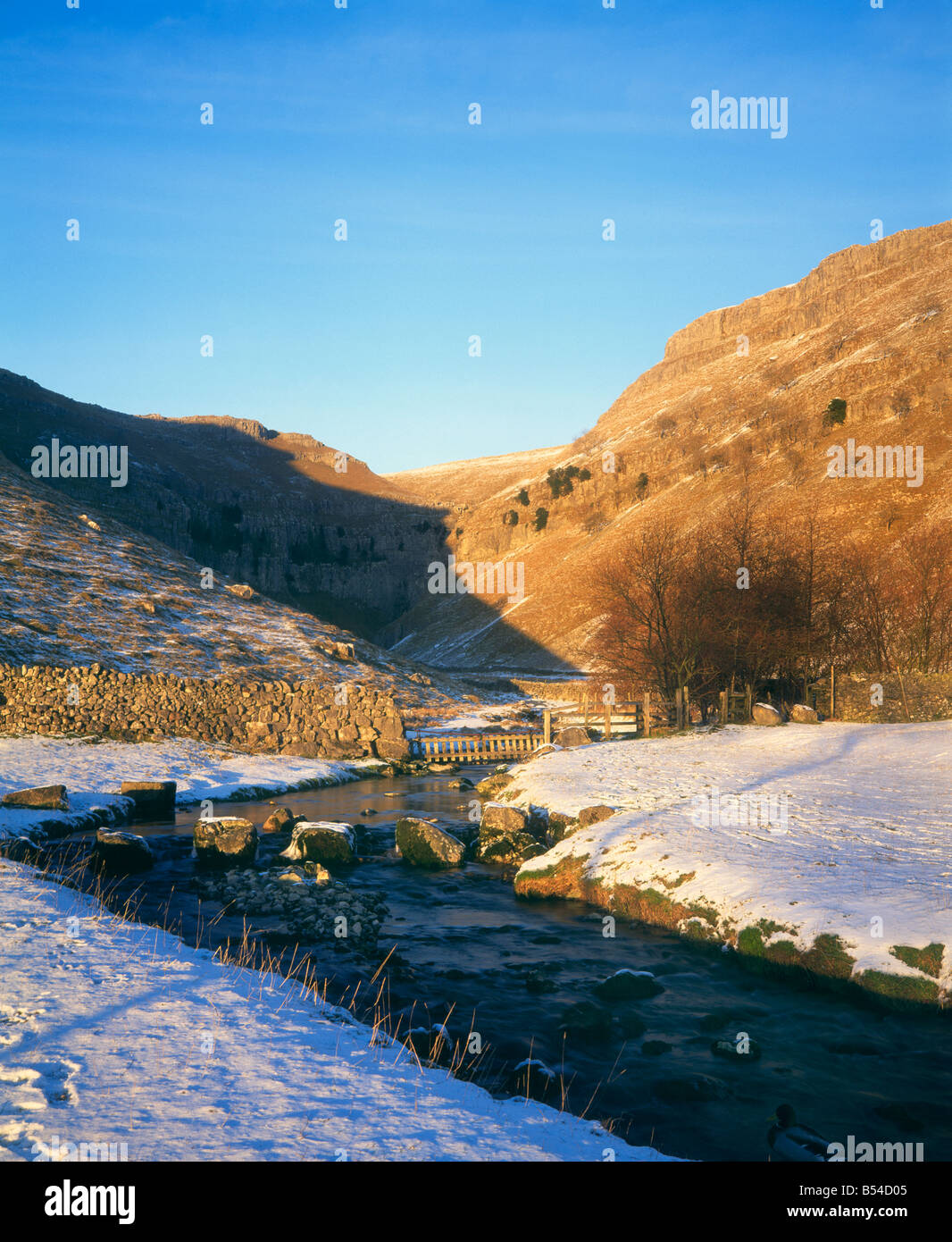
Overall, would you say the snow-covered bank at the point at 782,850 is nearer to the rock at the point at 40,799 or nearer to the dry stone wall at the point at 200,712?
the rock at the point at 40,799

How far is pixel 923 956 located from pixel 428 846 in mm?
10702

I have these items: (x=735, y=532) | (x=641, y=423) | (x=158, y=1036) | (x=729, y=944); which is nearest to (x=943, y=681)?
(x=735, y=532)

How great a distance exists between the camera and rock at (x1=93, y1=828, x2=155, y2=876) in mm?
17062

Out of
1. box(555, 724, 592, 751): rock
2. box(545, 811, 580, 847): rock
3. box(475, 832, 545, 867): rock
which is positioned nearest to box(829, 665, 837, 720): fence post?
box(555, 724, 592, 751): rock

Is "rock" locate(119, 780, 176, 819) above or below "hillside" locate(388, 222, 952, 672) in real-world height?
below

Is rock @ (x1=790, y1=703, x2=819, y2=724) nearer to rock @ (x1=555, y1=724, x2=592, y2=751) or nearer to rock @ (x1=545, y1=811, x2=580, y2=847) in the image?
rock @ (x1=555, y1=724, x2=592, y2=751)

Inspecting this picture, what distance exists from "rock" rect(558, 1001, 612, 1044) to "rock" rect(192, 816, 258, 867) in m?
9.66

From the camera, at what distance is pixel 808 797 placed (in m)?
19.0

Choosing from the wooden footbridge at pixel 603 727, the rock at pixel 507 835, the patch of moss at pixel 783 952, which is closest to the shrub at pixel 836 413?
the wooden footbridge at pixel 603 727

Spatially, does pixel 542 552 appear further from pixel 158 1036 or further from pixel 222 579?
pixel 158 1036

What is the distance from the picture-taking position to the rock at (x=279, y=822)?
21.4 m

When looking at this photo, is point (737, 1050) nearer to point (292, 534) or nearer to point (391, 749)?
point (391, 749)

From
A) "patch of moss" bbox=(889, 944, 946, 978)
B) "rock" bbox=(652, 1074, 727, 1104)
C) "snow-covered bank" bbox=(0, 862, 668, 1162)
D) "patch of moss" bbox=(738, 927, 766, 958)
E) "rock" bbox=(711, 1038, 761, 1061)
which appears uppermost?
"snow-covered bank" bbox=(0, 862, 668, 1162)
